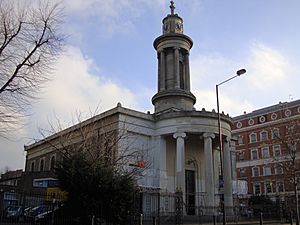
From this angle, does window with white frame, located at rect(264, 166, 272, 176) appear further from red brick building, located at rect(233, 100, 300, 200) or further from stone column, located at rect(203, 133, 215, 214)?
stone column, located at rect(203, 133, 215, 214)

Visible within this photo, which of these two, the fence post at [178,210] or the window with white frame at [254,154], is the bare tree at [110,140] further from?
the window with white frame at [254,154]

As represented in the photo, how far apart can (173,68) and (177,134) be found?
10.1 m

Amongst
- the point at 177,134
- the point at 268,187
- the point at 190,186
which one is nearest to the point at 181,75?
the point at 177,134

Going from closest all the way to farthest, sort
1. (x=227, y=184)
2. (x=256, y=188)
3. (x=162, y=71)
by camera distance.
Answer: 1. (x=227, y=184)
2. (x=162, y=71)
3. (x=256, y=188)

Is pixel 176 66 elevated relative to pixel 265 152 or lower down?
elevated

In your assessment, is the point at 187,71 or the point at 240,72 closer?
the point at 240,72

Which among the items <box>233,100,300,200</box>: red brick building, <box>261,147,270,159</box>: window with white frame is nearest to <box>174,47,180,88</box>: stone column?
<box>233,100,300,200</box>: red brick building

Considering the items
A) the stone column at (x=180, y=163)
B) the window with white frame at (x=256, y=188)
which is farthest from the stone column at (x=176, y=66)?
the window with white frame at (x=256, y=188)

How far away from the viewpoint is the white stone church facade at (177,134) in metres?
35.2

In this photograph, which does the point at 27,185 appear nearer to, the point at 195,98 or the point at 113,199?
the point at 195,98

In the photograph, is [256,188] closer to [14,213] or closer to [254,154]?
[254,154]

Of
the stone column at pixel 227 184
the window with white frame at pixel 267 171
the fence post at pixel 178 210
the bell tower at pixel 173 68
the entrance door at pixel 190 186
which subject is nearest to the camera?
the fence post at pixel 178 210

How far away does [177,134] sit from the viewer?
35.9 meters

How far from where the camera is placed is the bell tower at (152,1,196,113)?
41.3 meters
